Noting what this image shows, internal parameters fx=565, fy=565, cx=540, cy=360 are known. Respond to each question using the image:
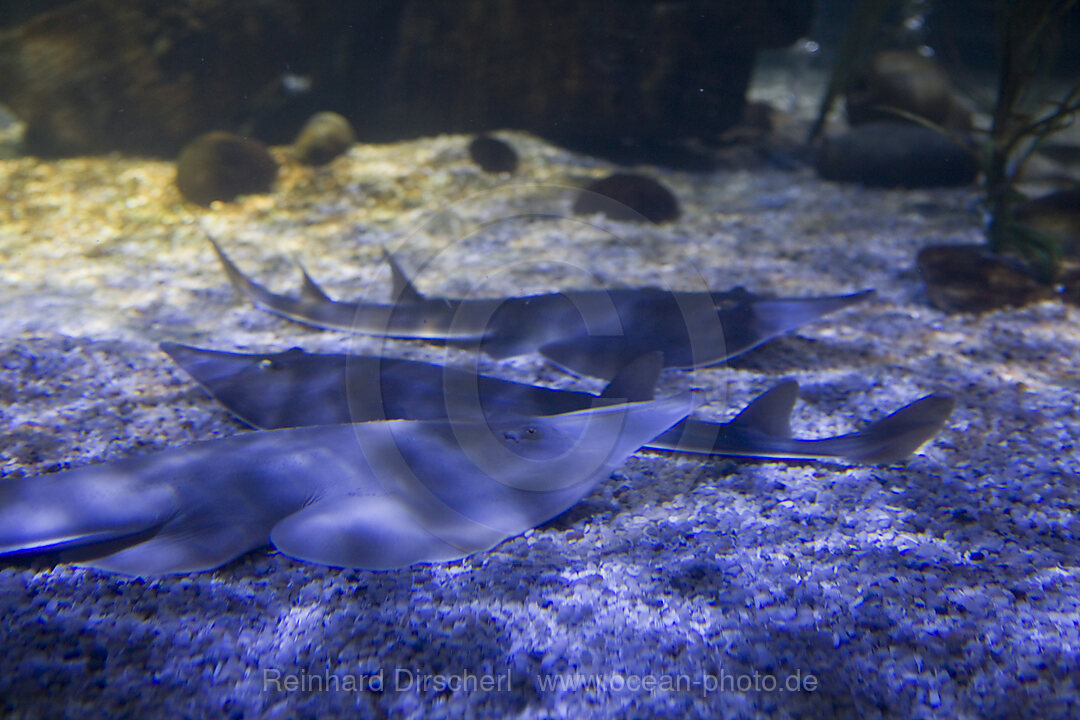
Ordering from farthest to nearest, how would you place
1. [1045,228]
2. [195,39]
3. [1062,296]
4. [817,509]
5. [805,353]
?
1. [195,39]
2. [1045,228]
3. [1062,296]
4. [805,353]
5. [817,509]

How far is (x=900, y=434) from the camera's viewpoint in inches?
99.3

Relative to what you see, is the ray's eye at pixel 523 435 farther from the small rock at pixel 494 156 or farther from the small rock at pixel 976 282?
the small rock at pixel 494 156

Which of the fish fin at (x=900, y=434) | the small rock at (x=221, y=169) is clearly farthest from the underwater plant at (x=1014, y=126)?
the small rock at (x=221, y=169)

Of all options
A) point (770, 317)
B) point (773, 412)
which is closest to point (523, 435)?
point (773, 412)

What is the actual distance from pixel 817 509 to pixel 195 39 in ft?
29.9

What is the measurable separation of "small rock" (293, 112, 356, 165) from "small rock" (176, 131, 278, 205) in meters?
0.57

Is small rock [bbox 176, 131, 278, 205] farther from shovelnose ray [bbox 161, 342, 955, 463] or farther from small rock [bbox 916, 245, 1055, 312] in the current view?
small rock [bbox 916, 245, 1055, 312]

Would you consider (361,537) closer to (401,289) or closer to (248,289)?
(401,289)

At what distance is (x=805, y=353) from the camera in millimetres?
3799

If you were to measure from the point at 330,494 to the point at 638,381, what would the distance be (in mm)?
1495

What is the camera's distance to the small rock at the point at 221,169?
6574 mm

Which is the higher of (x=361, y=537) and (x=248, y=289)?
(x=361, y=537)

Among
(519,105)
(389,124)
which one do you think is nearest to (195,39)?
(389,124)

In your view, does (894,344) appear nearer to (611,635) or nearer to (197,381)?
(611,635)
